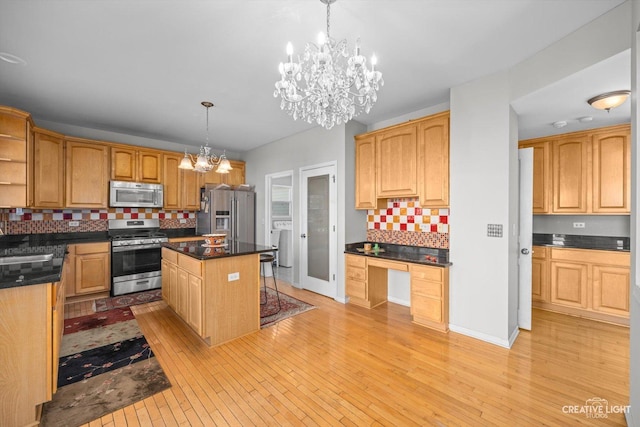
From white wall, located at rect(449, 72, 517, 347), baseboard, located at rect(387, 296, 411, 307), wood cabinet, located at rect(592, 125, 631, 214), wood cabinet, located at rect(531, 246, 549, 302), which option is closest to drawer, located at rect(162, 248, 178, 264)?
baseboard, located at rect(387, 296, 411, 307)

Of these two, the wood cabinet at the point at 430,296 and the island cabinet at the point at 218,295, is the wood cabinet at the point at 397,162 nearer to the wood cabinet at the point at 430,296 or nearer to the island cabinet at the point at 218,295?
the wood cabinet at the point at 430,296

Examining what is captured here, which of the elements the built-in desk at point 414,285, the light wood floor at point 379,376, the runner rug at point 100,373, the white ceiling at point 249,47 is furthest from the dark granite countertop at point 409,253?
the runner rug at point 100,373

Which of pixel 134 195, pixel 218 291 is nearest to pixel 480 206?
pixel 218 291

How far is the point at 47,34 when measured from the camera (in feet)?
6.60

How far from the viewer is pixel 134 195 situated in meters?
4.35

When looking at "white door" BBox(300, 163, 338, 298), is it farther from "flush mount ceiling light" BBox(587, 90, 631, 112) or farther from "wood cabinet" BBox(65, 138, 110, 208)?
"wood cabinet" BBox(65, 138, 110, 208)

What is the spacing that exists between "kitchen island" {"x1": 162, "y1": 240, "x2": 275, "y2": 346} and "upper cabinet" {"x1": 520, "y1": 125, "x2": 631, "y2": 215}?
3753mm

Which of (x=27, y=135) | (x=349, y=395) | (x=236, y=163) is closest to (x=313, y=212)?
(x=236, y=163)

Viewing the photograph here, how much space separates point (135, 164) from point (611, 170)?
6596 mm

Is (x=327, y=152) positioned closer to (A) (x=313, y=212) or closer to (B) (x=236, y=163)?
(A) (x=313, y=212)

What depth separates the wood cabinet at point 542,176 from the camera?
141 inches

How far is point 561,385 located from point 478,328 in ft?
2.49

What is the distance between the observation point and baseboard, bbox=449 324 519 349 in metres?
2.56

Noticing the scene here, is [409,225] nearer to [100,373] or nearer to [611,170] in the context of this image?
[611,170]
